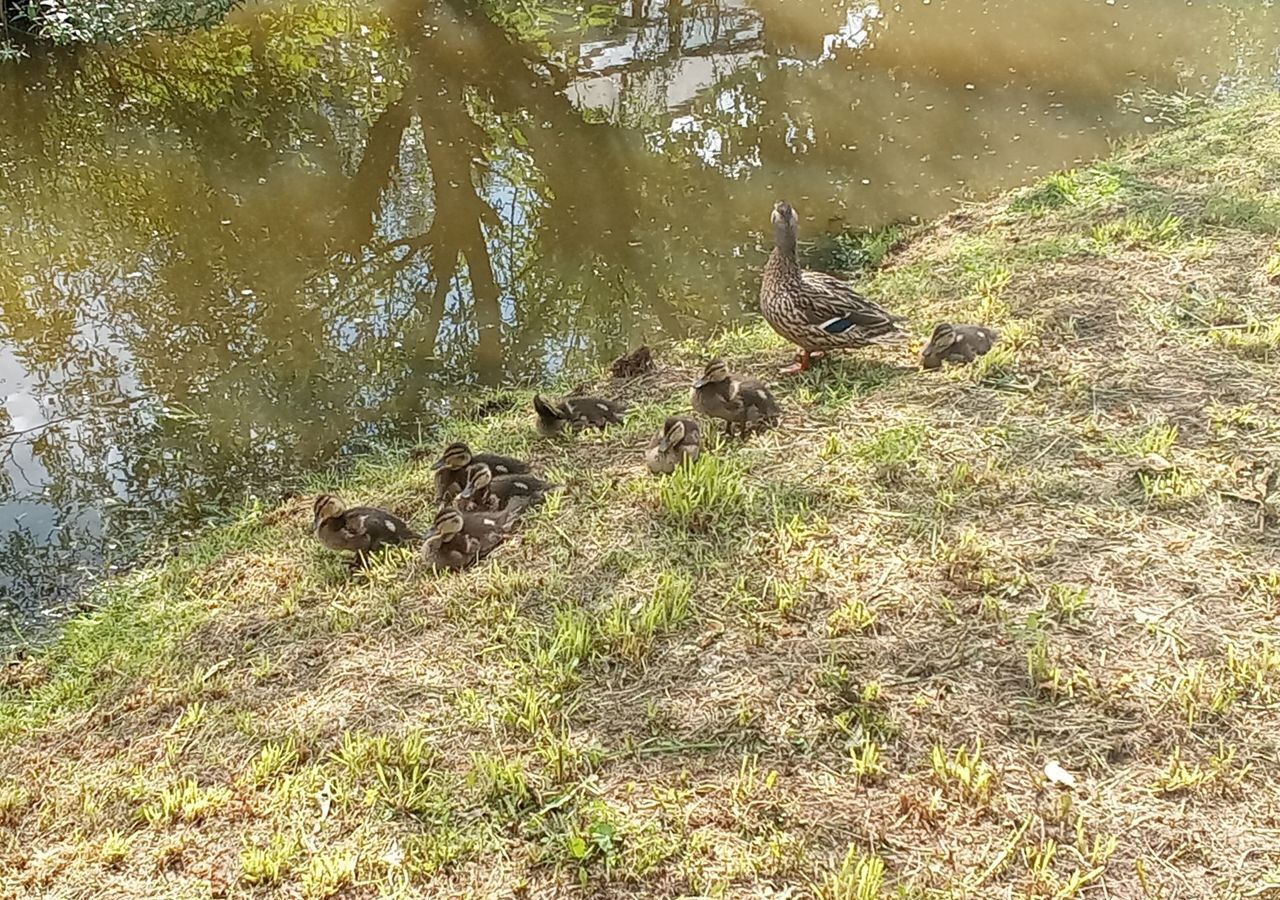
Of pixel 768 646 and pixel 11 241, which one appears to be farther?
pixel 11 241

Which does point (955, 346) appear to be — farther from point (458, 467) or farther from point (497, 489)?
point (458, 467)

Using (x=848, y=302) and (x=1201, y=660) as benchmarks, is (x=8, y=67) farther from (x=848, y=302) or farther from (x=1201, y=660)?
(x=1201, y=660)

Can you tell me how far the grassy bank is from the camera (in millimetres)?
2836

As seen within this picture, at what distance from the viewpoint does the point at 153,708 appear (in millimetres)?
3715

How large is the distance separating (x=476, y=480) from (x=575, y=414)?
92cm

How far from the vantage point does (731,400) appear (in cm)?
470

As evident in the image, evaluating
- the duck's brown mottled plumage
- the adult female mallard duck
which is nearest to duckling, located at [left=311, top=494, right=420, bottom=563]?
the duck's brown mottled plumage

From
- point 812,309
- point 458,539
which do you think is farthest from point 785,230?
point 458,539

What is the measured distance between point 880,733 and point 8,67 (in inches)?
454

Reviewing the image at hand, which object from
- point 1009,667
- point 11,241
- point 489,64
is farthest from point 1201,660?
point 489,64

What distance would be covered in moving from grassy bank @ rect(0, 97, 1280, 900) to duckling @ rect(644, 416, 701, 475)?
0.50ft

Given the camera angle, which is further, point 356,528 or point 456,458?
point 456,458

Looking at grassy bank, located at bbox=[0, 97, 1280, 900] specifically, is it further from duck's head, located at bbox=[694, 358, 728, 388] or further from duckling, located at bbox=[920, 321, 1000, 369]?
duck's head, located at bbox=[694, 358, 728, 388]

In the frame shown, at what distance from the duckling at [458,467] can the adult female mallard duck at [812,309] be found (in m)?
1.52
